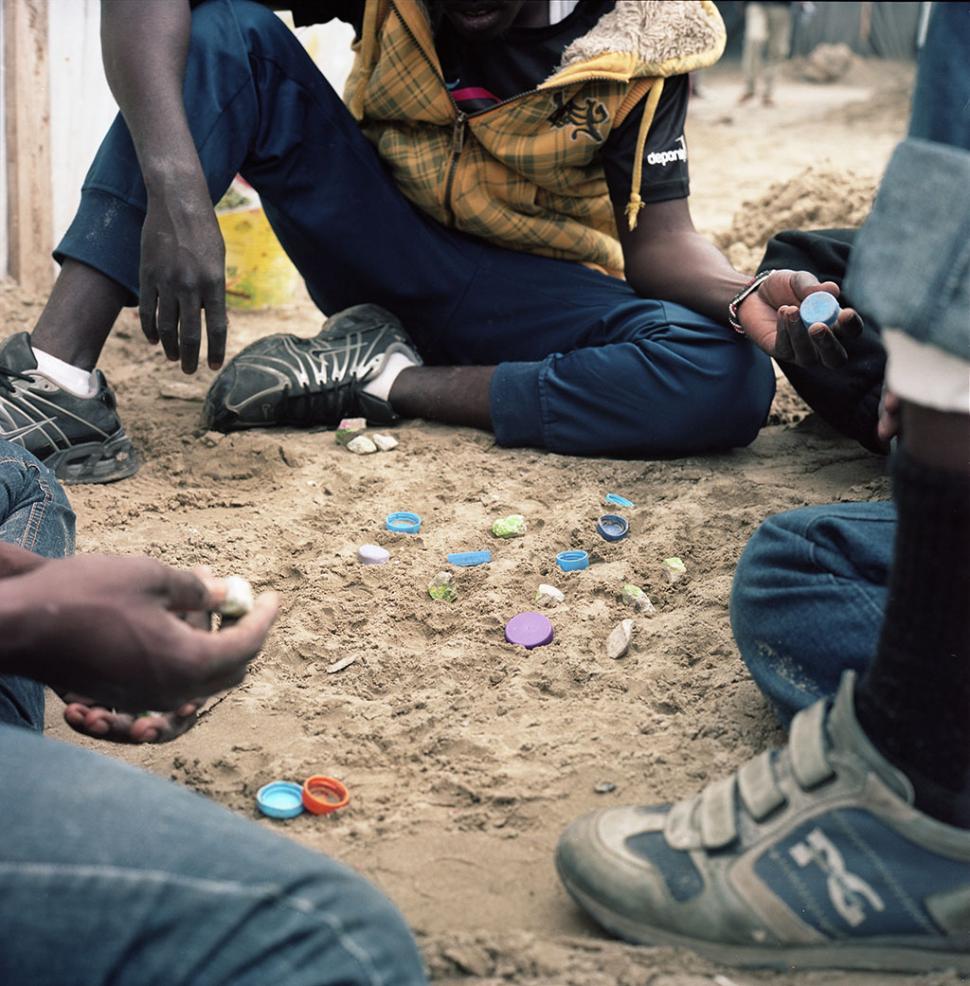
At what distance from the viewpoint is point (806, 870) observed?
1192mm

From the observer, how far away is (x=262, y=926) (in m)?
0.92

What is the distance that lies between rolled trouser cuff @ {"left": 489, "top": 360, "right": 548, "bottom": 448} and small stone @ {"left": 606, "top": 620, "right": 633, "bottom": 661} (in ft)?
2.78

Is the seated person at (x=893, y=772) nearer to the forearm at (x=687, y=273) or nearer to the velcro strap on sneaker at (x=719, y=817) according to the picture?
the velcro strap on sneaker at (x=719, y=817)

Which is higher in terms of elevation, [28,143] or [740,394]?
[28,143]

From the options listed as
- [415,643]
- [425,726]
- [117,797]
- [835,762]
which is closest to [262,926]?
[117,797]

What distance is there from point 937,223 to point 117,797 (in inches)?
32.9

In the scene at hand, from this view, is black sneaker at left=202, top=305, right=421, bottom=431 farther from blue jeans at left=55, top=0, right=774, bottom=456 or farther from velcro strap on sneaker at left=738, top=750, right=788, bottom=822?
velcro strap on sneaker at left=738, top=750, right=788, bottom=822

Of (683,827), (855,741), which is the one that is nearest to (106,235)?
(683,827)

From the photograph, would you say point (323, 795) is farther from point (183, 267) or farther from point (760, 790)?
point (183, 267)

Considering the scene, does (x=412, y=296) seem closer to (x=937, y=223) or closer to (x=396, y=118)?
(x=396, y=118)

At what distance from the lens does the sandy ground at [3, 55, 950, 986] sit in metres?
1.39

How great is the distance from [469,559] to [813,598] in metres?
0.87

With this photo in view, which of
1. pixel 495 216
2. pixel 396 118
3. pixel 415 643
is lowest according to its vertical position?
pixel 415 643

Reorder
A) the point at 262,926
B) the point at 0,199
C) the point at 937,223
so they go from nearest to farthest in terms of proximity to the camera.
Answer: the point at 262,926 < the point at 937,223 < the point at 0,199
